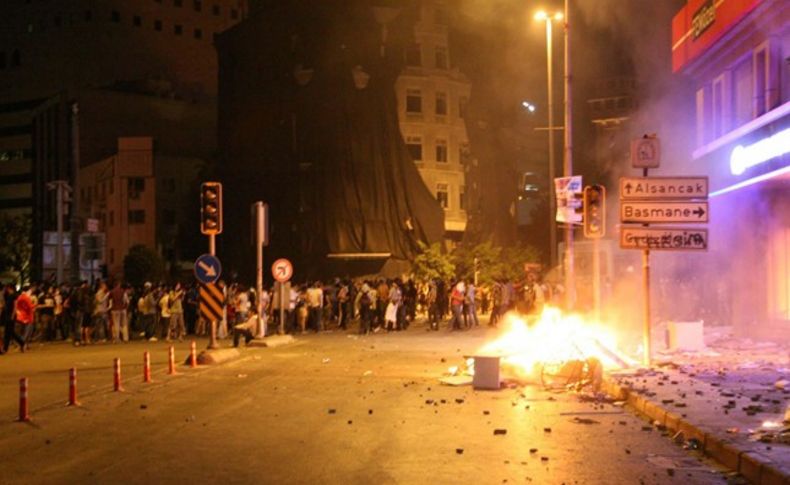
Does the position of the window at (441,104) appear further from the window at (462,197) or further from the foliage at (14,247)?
the foliage at (14,247)

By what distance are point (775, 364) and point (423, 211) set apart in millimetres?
41607

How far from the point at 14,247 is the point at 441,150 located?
116ft

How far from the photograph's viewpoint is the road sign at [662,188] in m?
14.7

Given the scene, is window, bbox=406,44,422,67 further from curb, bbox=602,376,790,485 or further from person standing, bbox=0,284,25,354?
curb, bbox=602,376,790,485

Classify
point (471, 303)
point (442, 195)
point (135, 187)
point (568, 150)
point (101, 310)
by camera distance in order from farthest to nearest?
point (135, 187), point (442, 195), point (471, 303), point (101, 310), point (568, 150)

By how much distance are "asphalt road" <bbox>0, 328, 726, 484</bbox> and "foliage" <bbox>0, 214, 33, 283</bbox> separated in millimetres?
57384

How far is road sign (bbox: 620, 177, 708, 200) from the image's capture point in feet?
48.2

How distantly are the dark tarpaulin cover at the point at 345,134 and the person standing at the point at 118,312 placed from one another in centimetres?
2772

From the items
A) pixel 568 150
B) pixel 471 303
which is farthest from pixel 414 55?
pixel 568 150

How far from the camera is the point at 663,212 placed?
14.8m

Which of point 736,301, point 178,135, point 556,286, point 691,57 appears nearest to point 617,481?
point 736,301

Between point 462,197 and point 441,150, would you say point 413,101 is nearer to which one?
point 441,150

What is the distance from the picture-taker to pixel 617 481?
7.05m

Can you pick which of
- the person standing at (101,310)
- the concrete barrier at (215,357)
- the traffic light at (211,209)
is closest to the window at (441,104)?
the person standing at (101,310)
